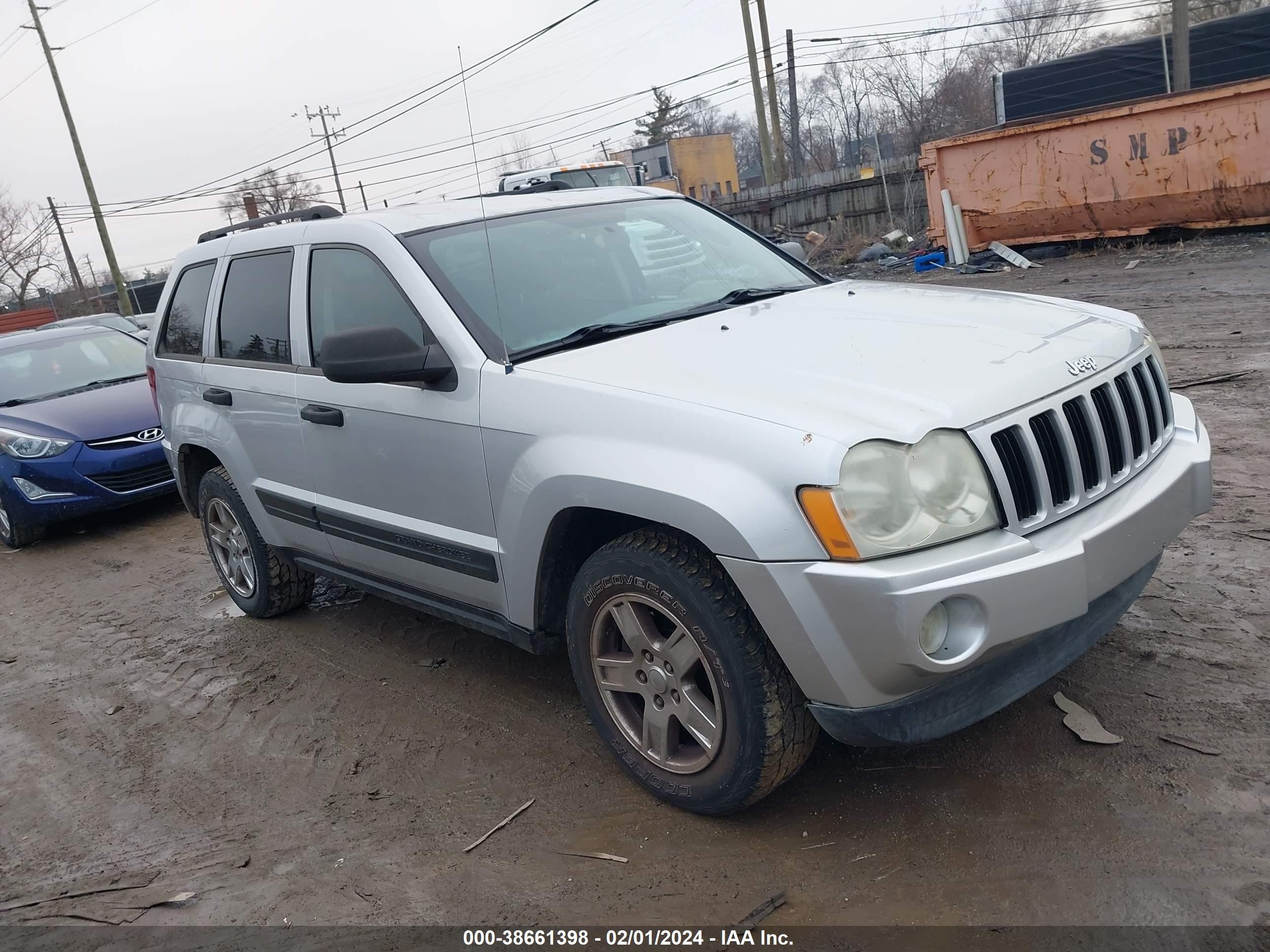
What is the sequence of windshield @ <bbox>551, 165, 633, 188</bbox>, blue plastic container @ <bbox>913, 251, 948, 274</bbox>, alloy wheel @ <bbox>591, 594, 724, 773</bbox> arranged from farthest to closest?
windshield @ <bbox>551, 165, 633, 188</bbox>, blue plastic container @ <bbox>913, 251, 948, 274</bbox>, alloy wheel @ <bbox>591, 594, 724, 773</bbox>

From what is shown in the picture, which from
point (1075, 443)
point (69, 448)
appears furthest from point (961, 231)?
point (1075, 443)

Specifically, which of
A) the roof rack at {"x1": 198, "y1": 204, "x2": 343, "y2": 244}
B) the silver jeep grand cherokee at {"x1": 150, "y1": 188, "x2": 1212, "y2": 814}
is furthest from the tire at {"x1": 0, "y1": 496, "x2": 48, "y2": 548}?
the silver jeep grand cherokee at {"x1": 150, "y1": 188, "x2": 1212, "y2": 814}

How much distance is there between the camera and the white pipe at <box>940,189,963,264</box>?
592 inches

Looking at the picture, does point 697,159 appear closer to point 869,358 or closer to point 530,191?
point 530,191

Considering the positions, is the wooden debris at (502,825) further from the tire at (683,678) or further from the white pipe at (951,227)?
the white pipe at (951,227)

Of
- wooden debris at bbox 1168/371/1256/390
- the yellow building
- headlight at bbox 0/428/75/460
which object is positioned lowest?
wooden debris at bbox 1168/371/1256/390

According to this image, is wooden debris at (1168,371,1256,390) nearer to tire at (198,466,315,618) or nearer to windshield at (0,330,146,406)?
tire at (198,466,315,618)

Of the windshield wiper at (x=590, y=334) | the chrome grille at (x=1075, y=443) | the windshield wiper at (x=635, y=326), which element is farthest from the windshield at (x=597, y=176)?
the chrome grille at (x=1075, y=443)

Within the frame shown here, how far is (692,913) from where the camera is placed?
8.55ft

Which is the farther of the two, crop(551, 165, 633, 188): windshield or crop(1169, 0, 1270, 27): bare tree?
crop(1169, 0, 1270, 27): bare tree

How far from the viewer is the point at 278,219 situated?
4.83 metres

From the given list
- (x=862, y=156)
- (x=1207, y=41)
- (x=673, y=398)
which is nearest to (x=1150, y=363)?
(x=673, y=398)

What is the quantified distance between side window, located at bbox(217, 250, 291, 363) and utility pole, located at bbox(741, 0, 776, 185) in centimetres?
2351

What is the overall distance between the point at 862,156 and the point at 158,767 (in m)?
45.3
